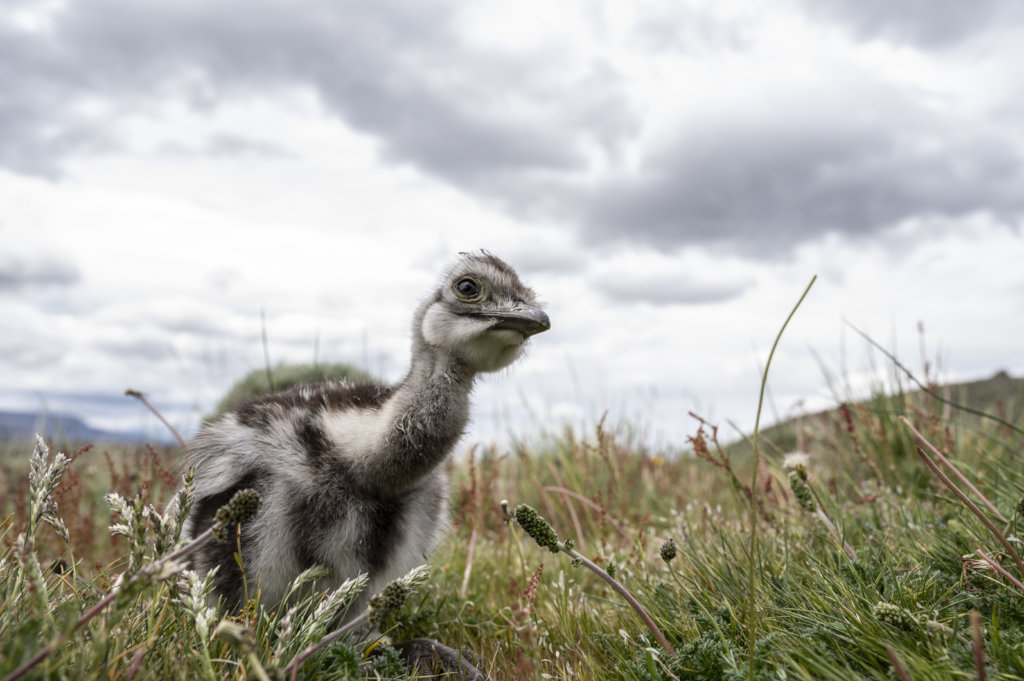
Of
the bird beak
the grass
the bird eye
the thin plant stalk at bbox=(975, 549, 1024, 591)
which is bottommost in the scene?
the grass

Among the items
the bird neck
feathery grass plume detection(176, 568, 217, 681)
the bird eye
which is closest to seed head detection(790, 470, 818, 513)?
the bird neck

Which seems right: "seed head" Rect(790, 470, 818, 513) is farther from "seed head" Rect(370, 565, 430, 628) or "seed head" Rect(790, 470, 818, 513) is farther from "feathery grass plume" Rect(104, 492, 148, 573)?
"feathery grass plume" Rect(104, 492, 148, 573)

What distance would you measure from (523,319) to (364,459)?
110cm

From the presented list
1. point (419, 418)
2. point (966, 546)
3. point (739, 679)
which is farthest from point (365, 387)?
point (966, 546)

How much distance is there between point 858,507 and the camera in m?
5.14

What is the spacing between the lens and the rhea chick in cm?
363

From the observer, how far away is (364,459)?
12.2ft

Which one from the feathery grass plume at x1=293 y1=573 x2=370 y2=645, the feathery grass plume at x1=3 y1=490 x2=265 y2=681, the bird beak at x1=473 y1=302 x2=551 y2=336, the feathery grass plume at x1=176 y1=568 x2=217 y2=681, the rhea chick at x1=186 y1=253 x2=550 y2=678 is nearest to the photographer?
the feathery grass plume at x1=3 y1=490 x2=265 y2=681

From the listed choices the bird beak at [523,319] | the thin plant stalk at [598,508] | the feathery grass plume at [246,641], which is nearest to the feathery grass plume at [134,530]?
the feathery grass plume at [246,641]

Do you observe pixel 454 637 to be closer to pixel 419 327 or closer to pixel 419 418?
pixel 419 418

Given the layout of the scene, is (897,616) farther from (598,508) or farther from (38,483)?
(38,483)

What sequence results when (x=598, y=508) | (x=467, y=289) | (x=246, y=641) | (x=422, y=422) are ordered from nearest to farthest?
(x=246, y=641) → (x=422, y=422) → (x=467, y=289) → (x=598, y=508)

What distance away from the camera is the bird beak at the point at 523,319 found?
149 inches

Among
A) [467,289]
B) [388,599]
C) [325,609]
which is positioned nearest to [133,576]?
[325,609]
